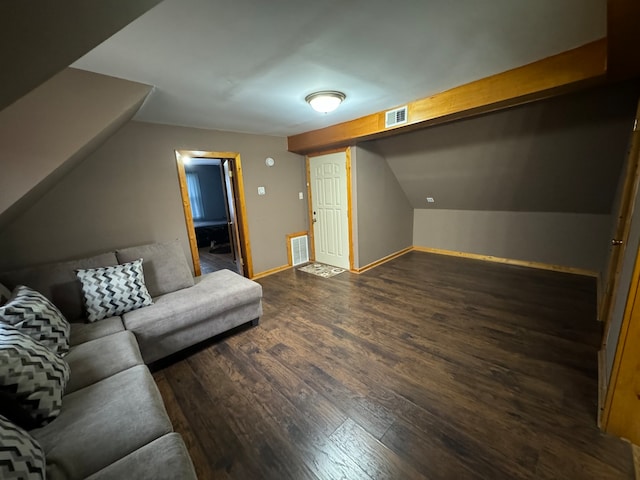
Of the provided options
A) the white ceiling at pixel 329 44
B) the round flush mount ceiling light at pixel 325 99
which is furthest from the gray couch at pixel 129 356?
the round flush mount ceiling light at pixel 325 99

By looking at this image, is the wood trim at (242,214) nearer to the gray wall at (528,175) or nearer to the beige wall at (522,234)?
the gray wall at (528,175)

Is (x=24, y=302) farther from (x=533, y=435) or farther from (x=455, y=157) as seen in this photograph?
(x=455, y=157)

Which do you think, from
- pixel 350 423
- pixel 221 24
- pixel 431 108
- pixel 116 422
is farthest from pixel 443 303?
pixel 221 24

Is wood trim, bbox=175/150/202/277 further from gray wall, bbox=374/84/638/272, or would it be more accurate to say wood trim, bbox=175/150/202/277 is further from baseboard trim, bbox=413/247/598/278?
baseboard trim, bbox=413/247/598/278

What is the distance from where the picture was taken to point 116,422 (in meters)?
1.09

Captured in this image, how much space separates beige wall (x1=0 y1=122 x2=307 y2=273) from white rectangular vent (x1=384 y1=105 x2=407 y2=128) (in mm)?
1925

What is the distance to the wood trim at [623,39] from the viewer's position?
41.3 inches

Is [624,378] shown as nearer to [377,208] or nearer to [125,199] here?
[377,208]

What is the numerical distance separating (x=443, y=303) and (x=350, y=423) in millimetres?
1917

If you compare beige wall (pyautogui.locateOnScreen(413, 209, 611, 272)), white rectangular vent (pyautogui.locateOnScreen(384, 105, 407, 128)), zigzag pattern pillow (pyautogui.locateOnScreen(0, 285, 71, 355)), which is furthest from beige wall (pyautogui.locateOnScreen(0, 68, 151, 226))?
beige wall (pyautogui.locateOnScreen(413, 209, 611, 272))

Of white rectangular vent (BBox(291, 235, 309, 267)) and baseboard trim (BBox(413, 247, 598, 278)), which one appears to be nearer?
baseboard trim (BBox(413, 247, 598, 278))

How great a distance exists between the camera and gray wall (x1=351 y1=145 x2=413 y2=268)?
12.9ft

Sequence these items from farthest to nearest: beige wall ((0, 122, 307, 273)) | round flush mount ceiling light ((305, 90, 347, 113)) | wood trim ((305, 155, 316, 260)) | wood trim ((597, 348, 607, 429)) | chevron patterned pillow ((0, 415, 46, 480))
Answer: wood trim ((305, 155, 316, 260)) → beige wall ((0, 122, 307, 273)) → round flush mount ceiling light ((305, 90, 347, 113)) → wood trim ((597, 348, 607, 429)) → chevron patterned pillow ((0, 415, 46, 480))

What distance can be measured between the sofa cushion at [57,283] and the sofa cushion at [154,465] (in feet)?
5.54
